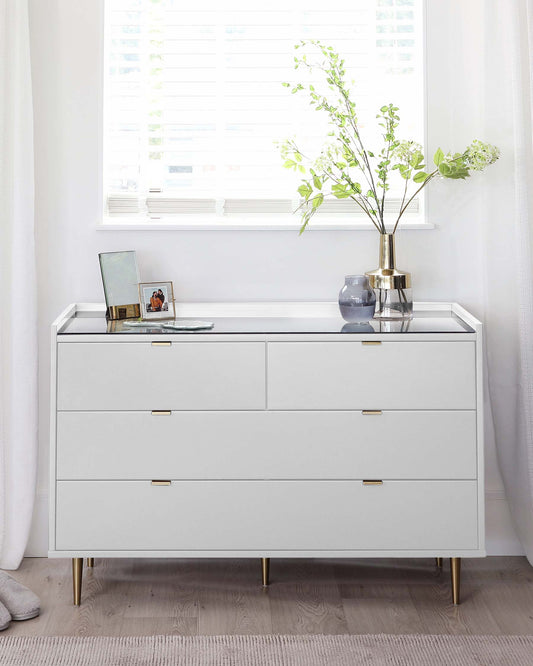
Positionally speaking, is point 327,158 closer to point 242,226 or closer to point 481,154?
point 242,226

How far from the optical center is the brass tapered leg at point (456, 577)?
226 centimetres

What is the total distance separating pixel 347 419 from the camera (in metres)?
2.19

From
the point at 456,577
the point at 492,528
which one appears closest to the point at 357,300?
the point at 456,577

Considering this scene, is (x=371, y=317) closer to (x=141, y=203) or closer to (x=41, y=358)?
(x=141, y=203)

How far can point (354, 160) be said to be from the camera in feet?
8.23

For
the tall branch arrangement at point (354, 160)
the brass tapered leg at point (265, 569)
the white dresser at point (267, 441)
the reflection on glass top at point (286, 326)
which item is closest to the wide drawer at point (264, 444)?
the white dresser at point (267, 441)

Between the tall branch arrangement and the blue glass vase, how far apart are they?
261mm

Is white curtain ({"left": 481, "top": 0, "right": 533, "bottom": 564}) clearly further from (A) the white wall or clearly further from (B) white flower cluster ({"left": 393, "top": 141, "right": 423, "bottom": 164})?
(B) white flower cluster ({"left": 393, "top": 141, "right": 423, "bottom": 164})

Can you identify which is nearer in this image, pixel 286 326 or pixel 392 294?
pixel 286 326

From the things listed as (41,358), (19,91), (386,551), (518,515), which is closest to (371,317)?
(386,551)

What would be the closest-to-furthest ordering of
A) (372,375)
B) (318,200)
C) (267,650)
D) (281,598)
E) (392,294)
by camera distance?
(267,650) → (372,375) → (281,598) → (392,294) → (318,200)

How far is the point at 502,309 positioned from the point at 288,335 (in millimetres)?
808

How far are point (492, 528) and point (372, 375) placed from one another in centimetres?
88

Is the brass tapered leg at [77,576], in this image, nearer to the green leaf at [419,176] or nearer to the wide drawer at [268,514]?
the wide drawer at [268,514]
